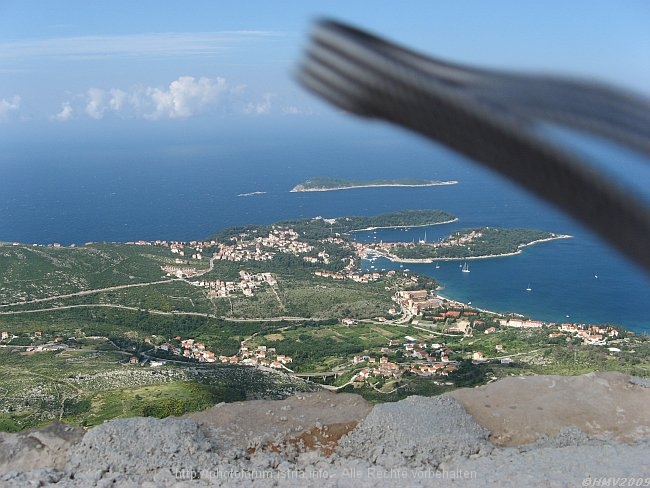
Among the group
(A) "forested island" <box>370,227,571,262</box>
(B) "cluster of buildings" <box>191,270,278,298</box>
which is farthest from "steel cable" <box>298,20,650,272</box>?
(A) "forested island" <box>370,227,571,262</box>

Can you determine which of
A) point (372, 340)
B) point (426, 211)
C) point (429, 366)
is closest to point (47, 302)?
point (372, 340)

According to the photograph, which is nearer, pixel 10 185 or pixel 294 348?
pixel 294 348

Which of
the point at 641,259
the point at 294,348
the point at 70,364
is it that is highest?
the point at 641,259

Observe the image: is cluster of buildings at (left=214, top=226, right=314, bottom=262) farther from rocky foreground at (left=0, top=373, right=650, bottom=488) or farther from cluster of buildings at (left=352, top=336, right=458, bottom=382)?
rocky foreground at (left=0, top=373, right=650, bottom=488)

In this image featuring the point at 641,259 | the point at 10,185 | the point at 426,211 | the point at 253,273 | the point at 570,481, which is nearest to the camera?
the point at 641,259

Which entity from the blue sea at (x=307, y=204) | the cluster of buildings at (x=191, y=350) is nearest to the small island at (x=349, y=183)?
the blue sea at (x=307, y=204)

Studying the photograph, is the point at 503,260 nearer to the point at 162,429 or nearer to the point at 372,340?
the point at 372,340

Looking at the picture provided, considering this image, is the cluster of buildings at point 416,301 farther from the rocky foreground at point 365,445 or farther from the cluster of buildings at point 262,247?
the rocky foreground at point 365,445

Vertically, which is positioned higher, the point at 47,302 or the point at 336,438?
A: the point at 336,438

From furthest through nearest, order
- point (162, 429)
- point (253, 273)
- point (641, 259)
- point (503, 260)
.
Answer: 1. point (503, 260)
2. point (253, 273)
3. point (162, 429)
4. point (641, 259)
